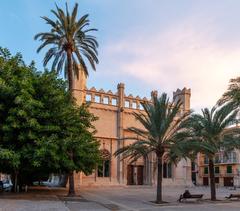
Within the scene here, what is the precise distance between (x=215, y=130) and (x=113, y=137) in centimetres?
1878

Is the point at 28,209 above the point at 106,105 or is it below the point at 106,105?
below

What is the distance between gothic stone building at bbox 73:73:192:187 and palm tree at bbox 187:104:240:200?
653 inches

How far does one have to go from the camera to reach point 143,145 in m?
23.6

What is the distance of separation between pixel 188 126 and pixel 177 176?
2399 cm

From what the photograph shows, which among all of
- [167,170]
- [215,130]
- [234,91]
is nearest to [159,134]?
[215,130]

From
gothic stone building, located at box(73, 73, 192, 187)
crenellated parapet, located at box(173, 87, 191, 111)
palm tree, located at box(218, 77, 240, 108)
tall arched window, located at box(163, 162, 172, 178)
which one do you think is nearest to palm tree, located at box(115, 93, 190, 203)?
palm tree, located at box(218, 77, 240, 108)

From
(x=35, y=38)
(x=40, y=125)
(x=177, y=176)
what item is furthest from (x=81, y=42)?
(x=177, y=176)

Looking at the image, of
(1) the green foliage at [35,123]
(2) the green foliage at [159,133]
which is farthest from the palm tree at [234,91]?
(1) the green foliage at [35,123]

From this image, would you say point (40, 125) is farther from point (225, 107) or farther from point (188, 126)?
point (225, 107)

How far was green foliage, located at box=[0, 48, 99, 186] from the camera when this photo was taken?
804 inches

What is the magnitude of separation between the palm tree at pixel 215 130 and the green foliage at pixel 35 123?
796cm

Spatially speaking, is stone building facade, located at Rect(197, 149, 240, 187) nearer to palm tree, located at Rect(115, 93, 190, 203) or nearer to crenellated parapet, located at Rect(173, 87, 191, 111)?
crenellated parapet, located at Rect(173, 87, 191, 111)

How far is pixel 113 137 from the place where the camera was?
139 ft

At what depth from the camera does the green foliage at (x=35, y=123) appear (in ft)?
67.0
